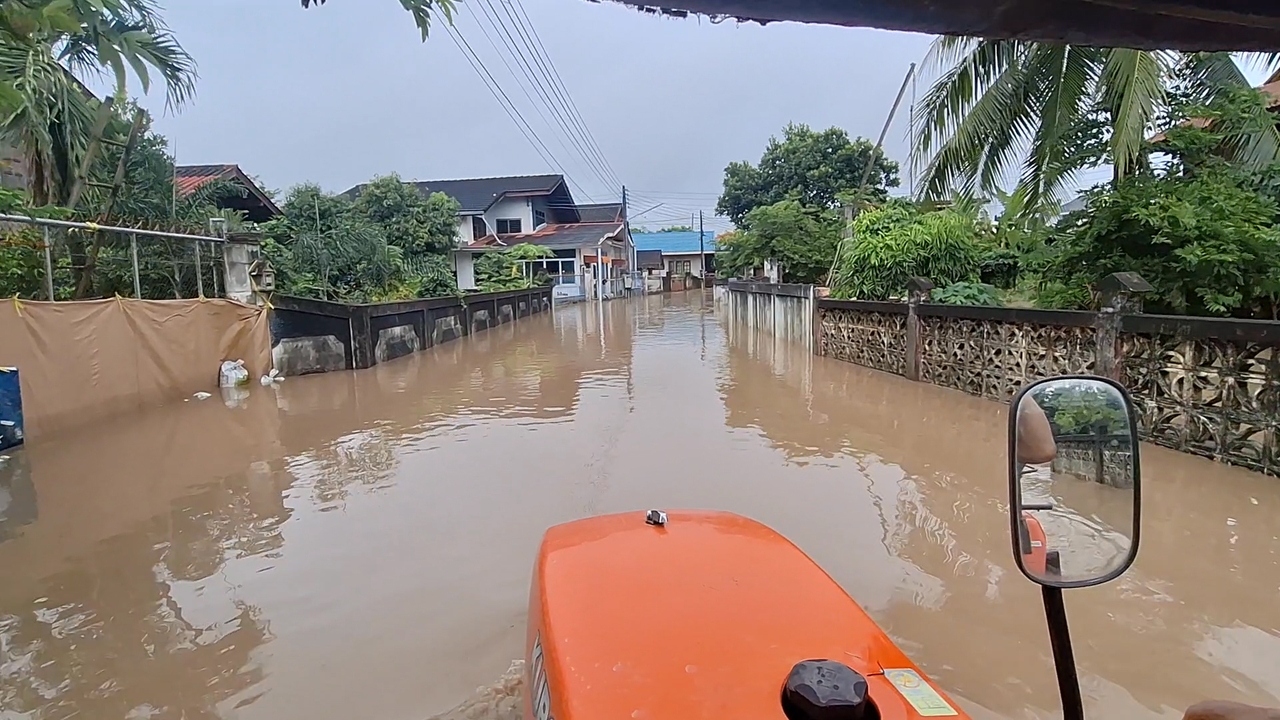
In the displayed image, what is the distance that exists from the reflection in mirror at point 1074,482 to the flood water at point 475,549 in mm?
1874

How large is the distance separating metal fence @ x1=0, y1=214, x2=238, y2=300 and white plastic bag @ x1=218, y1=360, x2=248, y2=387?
42.8 inches

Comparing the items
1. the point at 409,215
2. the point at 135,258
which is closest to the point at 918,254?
the point at 135,258

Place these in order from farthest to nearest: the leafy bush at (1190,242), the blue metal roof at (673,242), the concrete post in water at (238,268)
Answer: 1. the blue metal roof at (673,242)
2. the concrete post in water at (238,268)
3. the leafy bush at (1190,242)

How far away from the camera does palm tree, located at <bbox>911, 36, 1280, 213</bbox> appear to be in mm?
8977

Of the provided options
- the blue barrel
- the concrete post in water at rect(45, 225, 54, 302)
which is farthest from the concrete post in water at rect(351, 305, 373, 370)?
the blue barrel

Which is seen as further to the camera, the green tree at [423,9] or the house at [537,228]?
the house at [537,228]

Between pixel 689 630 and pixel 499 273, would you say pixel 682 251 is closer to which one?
pixel 499 273

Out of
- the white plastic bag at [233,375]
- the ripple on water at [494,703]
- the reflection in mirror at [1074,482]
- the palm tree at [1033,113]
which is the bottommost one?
the ripple on water at [494,703]

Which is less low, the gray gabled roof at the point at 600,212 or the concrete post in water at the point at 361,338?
the gray gabled roof at the point at 600,212

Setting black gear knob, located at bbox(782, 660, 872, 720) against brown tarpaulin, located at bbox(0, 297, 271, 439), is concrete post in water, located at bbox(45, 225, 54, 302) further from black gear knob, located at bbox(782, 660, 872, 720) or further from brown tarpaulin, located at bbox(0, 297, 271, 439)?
black gear knob, located at bbox(782, 660, 872, 720)

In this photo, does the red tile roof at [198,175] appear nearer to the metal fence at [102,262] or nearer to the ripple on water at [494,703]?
the metal fence at [102,262]

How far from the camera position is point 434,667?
3375 mm

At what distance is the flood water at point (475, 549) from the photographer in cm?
326

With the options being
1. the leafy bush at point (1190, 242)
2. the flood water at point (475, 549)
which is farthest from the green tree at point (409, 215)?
the leafy bush at point (1190, 242)
